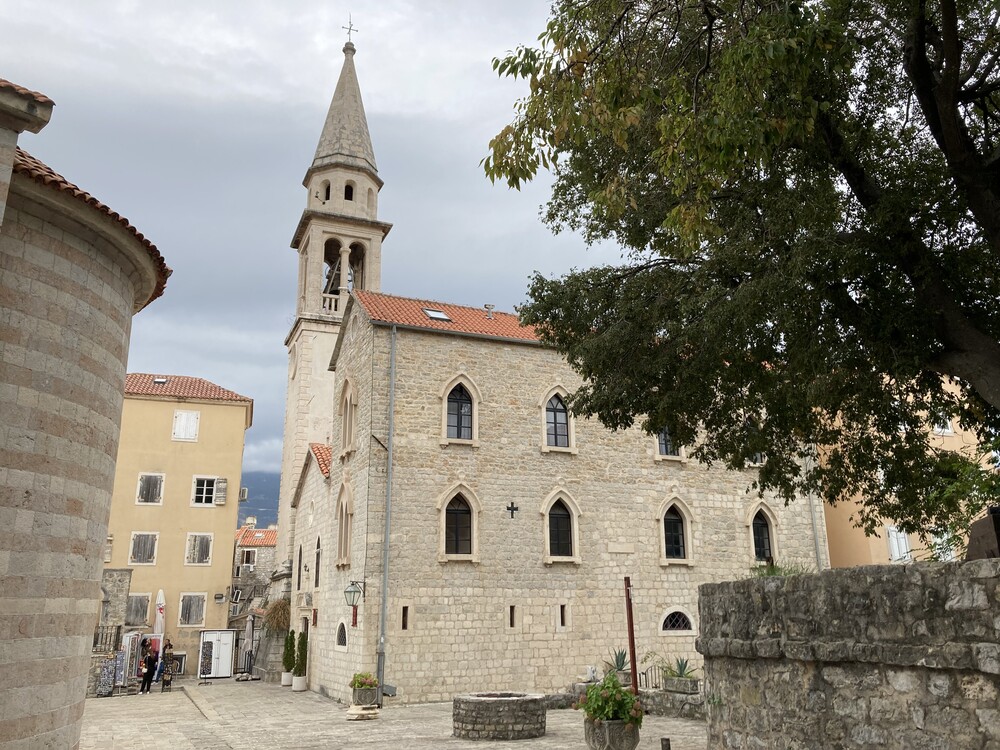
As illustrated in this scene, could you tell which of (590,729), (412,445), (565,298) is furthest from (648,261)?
(412,445)

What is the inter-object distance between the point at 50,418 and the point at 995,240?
1044 centimetres

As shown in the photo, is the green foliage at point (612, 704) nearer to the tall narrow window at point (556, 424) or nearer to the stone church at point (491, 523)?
the stone church at point (491, 523)

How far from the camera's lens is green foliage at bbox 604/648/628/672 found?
64.7 feet

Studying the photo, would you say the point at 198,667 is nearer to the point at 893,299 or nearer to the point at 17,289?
the point at 17,289

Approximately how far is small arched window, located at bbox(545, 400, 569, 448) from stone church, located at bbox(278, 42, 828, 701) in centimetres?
6

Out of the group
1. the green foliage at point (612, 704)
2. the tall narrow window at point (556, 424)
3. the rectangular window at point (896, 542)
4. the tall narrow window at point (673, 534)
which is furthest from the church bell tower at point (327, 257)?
the green foliage at point (612, 704)

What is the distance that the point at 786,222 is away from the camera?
957cm

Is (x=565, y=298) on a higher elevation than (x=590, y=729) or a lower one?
higher

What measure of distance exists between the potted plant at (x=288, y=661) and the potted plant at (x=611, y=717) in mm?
16074

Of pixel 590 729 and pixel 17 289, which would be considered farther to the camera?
pixel 590 729

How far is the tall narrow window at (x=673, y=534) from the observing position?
74.0 ft

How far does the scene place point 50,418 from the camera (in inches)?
319

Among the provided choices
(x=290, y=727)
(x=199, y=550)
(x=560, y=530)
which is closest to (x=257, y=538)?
(x=199, y=550)

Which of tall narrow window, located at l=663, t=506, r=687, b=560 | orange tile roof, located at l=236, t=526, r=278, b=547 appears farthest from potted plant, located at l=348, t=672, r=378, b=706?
orange tile roof, located at l=236, t=526, r=278, b=547
